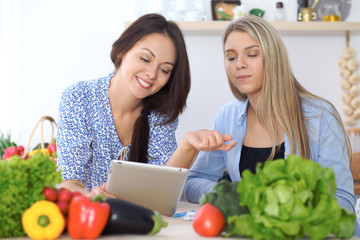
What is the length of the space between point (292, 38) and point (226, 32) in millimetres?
1961

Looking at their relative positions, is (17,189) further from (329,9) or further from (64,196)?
(329,9)

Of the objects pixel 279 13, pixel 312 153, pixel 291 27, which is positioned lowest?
pixel 312 153

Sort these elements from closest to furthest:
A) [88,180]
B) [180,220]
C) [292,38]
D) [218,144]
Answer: [180,220], [218,144], [88,180], [292,38]

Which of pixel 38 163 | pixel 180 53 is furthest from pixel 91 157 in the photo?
pixel 38 163

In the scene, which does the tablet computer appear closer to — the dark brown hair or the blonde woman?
the blonde woman

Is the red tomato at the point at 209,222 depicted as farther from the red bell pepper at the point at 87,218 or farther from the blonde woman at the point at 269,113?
the blonde woman at the point at 269,113

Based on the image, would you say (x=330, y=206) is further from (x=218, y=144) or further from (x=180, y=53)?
(x=180, y=53)

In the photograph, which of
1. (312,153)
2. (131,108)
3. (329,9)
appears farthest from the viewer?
(329,9)

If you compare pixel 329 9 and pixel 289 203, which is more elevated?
pixel 329 9

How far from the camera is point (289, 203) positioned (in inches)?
38.4

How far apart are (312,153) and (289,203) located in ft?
3.21

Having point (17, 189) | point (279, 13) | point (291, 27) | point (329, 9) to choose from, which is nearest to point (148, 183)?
point (17, 189)

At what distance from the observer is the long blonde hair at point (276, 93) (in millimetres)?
1927

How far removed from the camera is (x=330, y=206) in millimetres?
1014
